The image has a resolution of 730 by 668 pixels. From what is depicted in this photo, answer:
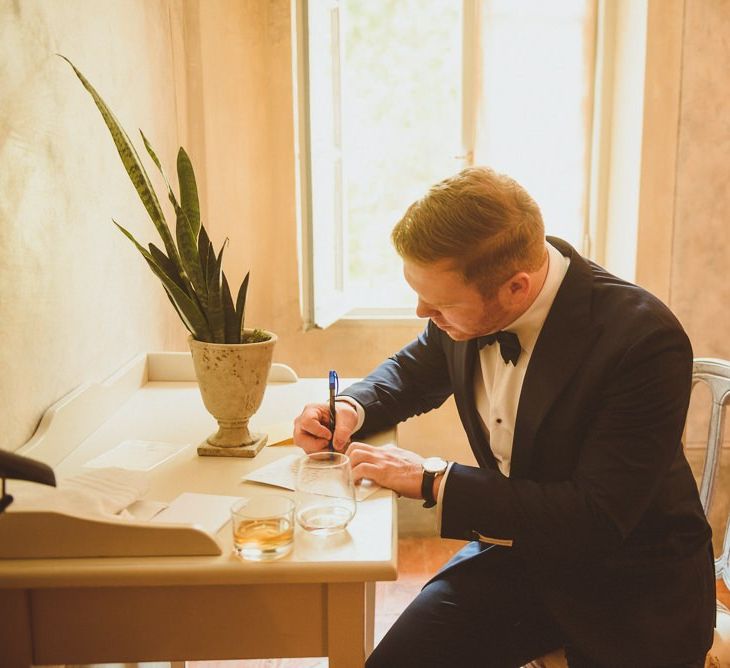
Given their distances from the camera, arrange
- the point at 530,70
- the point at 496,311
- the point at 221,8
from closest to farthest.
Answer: the point at 496,311 → the point at 221,8 → the point at 530,70

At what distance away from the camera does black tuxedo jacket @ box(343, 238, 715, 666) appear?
124cm

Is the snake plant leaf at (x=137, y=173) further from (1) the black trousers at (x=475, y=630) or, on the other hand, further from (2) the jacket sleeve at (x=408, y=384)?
(1) the black trousers at (x=475, y=630)

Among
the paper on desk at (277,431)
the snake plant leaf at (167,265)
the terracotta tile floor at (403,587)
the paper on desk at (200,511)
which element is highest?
the snake plant leaf at (167,265)

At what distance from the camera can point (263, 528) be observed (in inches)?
42.9

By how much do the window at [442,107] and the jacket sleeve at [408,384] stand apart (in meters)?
1.04

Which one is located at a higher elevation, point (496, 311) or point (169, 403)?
point (496, 311)

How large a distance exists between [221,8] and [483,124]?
1.08 meters

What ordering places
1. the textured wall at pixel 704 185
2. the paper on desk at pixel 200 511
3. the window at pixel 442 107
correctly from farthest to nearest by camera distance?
the window at pixel 442 107 → the textured wall at pixel 704 185 → the paper on desk at pixel 200 511

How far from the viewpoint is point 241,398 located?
4.84 feet

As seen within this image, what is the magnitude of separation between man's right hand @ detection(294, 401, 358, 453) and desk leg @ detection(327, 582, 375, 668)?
423mm

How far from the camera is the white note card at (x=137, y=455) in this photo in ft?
4.66

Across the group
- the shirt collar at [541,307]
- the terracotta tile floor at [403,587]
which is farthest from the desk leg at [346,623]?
the terracotta tile floor at [403,587]

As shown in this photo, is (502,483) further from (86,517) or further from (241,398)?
(86,517)

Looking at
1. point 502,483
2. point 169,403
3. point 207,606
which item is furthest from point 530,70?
point 207,606
